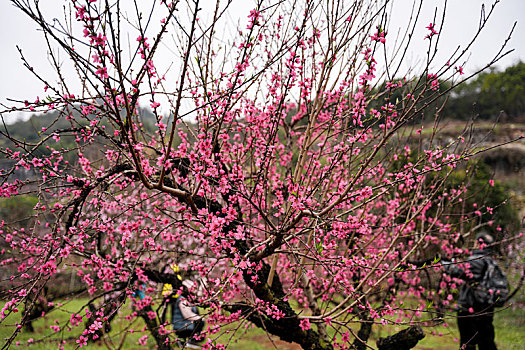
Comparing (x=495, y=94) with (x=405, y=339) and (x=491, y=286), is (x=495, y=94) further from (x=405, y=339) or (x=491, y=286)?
(x=405, y=339)

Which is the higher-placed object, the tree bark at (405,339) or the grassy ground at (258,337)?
the tree bark at (405,339)

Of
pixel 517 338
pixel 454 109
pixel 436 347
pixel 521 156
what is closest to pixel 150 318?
pixel 436 347

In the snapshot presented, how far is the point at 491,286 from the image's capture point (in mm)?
4895

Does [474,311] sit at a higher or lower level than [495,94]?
lower

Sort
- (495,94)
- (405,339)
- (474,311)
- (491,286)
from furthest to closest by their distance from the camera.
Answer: (495,94) < (474,311) < (491,286) < (405,339)

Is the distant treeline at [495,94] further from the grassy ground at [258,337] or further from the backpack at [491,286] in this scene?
the backpack at [491,286]

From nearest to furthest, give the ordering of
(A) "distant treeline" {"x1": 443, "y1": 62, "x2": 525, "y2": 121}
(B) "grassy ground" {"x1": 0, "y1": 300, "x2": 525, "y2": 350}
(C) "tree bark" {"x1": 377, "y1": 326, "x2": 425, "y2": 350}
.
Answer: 1. (C) "tree bark" {"x1": 377, "y1": 326, "x2": 425, "y2": 350}
2. (B) "grassy ground" {"x1": 0, "y1": 300, "x2": 525, "y2": 350}
3. (A) "distant treeline" {"x1": 443, "y1": 62, "x2": 525, "y2": 121}

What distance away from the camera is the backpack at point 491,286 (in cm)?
477

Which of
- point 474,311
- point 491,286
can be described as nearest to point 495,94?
point 491,286

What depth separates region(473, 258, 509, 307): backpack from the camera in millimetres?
4771

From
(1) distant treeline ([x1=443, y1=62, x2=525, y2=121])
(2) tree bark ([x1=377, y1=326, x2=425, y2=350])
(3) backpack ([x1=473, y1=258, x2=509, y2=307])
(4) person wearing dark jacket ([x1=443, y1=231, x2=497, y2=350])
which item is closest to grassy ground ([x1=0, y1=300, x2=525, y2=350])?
(4) person wearing dark jacket ([x1=443, y1=231, x2=497, y2=350])

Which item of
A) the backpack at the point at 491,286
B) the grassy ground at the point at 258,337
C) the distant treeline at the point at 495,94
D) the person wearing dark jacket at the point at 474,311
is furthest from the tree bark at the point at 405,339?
the distant treeline at the point at 495,94

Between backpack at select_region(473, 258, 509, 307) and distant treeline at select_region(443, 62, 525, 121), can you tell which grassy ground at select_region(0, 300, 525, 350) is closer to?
backpack at select_region(473, 258, 509, 307)

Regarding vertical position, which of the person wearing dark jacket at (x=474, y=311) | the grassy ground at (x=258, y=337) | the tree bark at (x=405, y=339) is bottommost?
the grassy ground at (x=258, y=337)
